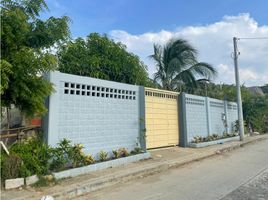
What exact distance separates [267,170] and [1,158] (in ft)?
23.8

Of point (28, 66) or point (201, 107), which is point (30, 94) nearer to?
point (28, 66)

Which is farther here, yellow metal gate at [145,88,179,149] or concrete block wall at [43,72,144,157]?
yellow metal gate at [145,88,179,149]

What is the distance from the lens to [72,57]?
12.4 meters

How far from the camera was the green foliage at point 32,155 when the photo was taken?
666 centimetres

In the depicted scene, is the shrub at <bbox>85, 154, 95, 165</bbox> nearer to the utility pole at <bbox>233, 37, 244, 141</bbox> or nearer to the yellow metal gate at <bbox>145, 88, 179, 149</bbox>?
the yellow metal gate at <bbox>145, 88, 179, 149</bbox>

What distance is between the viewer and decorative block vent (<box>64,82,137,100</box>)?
841cm

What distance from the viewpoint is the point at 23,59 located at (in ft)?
19.2

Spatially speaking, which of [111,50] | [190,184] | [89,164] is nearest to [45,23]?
[89,164]

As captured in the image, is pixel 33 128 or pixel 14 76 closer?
pixel 14 76

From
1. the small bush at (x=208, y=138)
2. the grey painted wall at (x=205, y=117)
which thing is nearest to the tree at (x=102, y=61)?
the grey painted wall at (x=205, y=117)

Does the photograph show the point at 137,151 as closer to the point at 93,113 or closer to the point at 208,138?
the point at 93,113

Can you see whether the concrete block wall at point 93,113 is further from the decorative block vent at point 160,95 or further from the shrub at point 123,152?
the decorative block vent at point 160,95

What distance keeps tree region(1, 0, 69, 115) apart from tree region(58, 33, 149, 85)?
17.2ft

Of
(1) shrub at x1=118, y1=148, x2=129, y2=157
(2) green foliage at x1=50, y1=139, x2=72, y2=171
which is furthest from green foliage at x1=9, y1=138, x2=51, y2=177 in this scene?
(1) shrub at x1=118, y1=148, x2=129, y2=157
